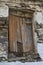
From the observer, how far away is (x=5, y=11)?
12.0 ft

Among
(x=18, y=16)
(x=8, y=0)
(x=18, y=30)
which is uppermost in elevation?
(x=8, y=0)

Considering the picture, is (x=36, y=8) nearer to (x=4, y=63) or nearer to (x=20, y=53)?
(x=20, y=53)

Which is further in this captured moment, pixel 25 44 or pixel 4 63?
pixel 25 44

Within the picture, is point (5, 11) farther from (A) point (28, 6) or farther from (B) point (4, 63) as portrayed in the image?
(B) point (4, 63)

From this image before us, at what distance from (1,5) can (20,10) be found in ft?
1.32

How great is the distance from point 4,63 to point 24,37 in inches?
27.0

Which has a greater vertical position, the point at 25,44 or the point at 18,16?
the point at 18,16

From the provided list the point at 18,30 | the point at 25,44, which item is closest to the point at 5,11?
the point at 18,30

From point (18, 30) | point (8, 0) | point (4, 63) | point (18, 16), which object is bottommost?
point (4, 63)

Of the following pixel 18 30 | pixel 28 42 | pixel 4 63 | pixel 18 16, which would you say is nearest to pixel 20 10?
pixel 18 16

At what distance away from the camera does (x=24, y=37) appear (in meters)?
3.85

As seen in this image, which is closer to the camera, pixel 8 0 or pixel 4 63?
pixel 4 63

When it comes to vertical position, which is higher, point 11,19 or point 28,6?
point 28,6

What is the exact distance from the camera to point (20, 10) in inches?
151
